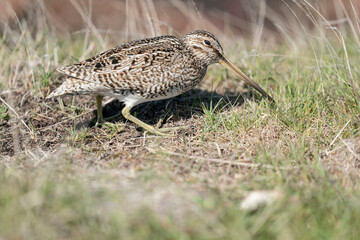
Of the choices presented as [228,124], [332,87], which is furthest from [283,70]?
[228,124]

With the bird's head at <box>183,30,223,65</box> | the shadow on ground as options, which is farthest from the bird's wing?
the shadow on ground

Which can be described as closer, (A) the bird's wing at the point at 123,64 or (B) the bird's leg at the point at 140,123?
(A) the bird's wing at the point at 123,64

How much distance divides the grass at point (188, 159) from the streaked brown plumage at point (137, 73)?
1.16 feet

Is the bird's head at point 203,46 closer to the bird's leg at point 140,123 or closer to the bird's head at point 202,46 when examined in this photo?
the bird's head at point 202,46

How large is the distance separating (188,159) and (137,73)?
1.07 m

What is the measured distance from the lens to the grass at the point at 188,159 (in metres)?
2.59

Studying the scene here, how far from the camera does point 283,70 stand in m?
5.43

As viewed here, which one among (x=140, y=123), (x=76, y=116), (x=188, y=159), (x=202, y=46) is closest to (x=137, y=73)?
(x=140, y=123)

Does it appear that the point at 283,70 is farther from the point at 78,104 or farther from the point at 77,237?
the point at 77,237

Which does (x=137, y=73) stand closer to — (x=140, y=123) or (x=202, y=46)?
(x=140, y=123)

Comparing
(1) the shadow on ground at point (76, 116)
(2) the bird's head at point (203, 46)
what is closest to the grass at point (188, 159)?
(1) the shadow on ground at point (76, 116)

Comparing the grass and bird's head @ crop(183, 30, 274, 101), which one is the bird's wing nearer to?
bird's head @ crop(183, 30, 274, 101)

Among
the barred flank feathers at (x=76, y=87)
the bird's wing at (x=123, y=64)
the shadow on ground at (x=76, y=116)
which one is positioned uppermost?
the bird's wing at (x=123, y=64)

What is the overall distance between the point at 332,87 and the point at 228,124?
1.10 meters
